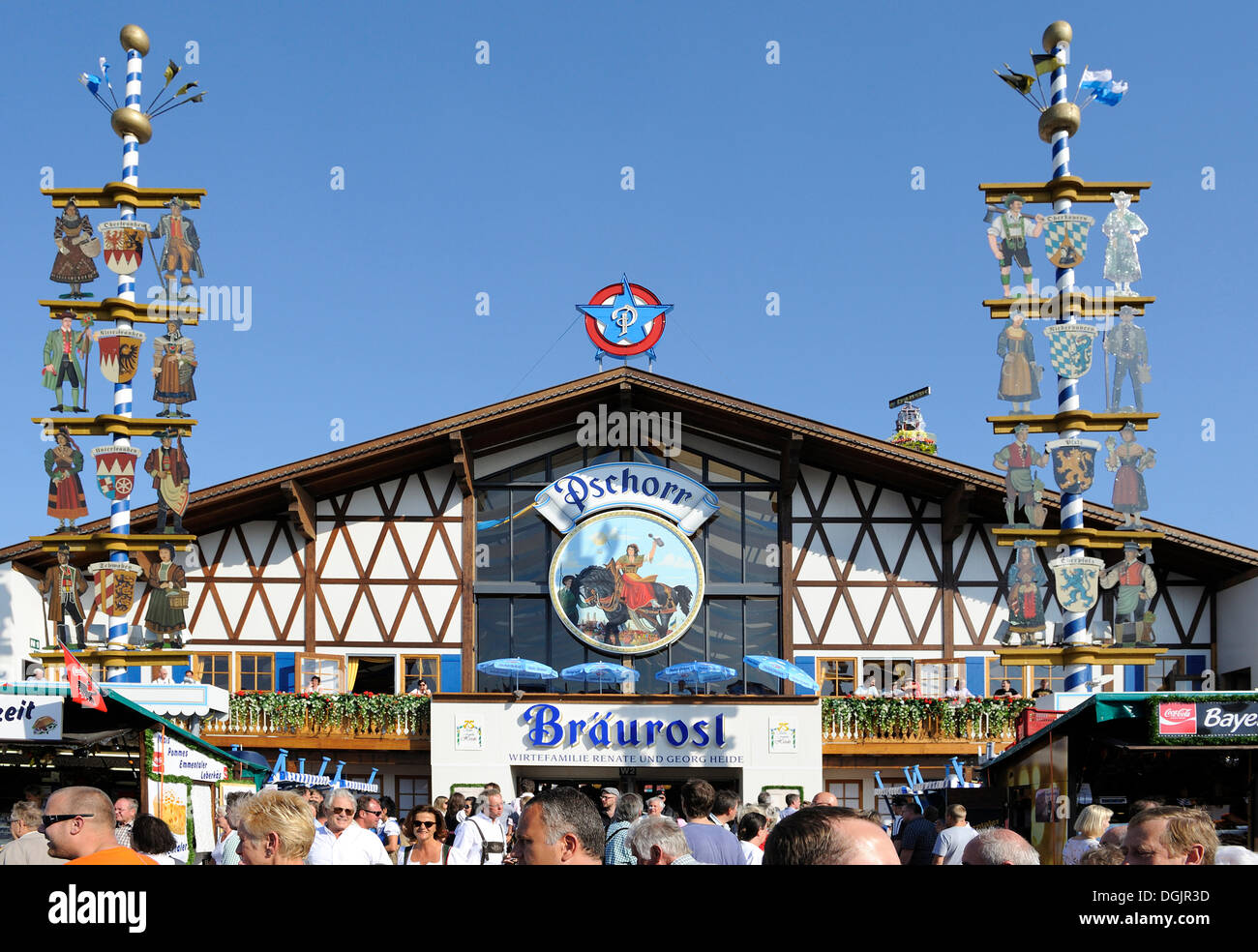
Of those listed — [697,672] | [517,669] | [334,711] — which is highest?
[517,669]

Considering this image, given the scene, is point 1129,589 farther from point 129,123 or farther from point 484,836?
point 129,123

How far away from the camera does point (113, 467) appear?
23438 mm

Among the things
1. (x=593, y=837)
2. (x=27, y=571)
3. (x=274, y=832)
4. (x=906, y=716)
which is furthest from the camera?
(x=27, y=571)

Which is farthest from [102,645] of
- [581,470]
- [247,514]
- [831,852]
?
[831,852]

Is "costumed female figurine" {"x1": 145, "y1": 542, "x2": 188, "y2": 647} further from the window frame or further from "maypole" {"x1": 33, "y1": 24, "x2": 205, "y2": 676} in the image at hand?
the window frame

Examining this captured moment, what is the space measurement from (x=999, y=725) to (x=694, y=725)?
6147mm

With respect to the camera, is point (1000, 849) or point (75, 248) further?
point (75, 248)

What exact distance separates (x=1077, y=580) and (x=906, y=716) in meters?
8.76

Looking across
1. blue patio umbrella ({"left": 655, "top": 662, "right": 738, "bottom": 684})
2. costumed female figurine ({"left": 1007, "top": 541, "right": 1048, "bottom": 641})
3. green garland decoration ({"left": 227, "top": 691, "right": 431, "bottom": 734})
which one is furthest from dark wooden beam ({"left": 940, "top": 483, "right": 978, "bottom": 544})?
green garland decoration ({"left": 227, "top": 691, "right": 431, "bottom": 734})

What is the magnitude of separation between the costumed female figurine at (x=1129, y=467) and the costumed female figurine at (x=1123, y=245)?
208 centimetres

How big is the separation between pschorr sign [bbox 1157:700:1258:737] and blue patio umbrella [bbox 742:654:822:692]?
15.2 meters

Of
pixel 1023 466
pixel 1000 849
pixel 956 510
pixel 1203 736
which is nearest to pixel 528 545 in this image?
pixel 956 510

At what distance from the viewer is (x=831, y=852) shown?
121 inches

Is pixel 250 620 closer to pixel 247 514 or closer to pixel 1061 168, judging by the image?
pixel 247 514
